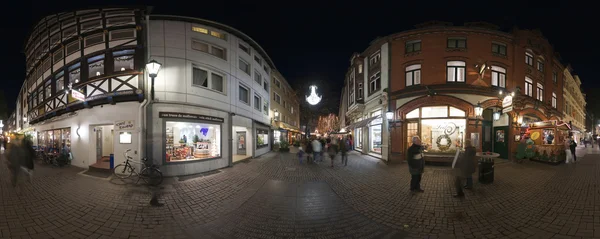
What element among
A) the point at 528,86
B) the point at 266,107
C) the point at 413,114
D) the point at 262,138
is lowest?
the point at 262,138

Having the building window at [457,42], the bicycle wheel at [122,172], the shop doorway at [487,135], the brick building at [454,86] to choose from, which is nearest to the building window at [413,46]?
the brick building at [454,86]

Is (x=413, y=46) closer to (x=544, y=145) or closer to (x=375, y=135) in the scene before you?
(x=375, y=135)

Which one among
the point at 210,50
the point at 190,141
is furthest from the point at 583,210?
the point at 210,50

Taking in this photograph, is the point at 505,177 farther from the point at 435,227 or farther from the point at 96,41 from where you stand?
the point at 96,41

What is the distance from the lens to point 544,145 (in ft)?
42.3

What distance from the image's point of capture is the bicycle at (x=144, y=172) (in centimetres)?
834

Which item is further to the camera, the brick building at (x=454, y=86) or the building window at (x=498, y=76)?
the building window at (x=498, y=76)

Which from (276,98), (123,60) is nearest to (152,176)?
(123,60)

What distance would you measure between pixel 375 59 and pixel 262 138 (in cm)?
1164

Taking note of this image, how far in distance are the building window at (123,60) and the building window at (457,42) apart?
709 inches

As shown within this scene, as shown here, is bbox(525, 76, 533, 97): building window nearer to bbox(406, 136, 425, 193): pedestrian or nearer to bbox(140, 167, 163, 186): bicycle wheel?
bbox(406, 136, 425, 193): pedestrian

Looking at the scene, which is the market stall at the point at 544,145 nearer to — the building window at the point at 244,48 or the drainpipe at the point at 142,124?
the building window at the point at 244,48

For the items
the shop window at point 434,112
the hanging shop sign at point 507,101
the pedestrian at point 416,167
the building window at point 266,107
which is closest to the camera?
the pedestrian at point 416,167

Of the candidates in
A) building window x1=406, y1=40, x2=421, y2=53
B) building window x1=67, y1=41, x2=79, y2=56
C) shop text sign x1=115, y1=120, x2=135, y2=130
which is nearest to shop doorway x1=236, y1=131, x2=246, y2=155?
shop text sign x1=115, y1=120, x2=135, y2=130
